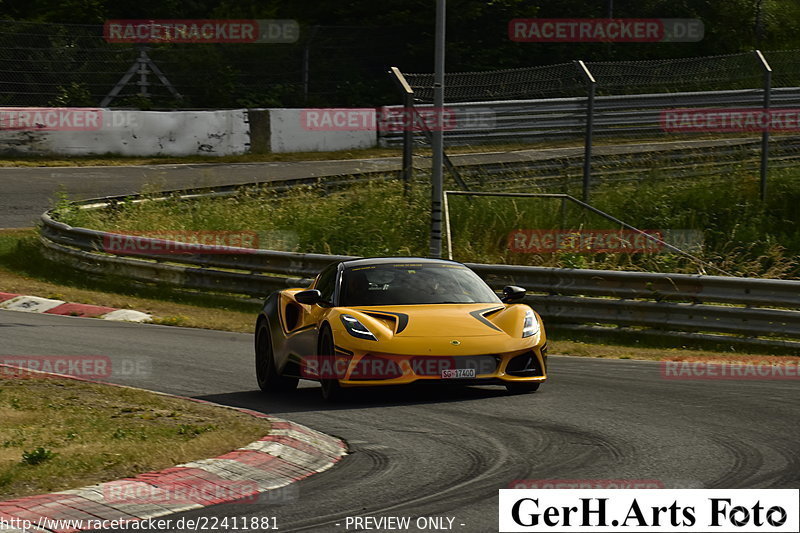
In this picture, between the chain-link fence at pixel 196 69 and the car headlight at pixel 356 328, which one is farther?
the chain-link fence at pixel 196 69

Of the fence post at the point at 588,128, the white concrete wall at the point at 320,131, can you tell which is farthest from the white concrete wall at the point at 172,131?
the fence post at the point at 588,128

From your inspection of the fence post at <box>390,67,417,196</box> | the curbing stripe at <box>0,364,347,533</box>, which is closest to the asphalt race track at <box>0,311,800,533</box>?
the curbing stripe at <box>0,364,347,533</box>

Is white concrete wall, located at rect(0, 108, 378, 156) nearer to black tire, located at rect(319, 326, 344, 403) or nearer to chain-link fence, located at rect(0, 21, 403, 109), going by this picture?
chain-link fence, located at rect(0, 21, 403, 109)

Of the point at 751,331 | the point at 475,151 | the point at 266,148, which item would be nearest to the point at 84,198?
the point at 266,148

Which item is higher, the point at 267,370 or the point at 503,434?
the point at 503,434

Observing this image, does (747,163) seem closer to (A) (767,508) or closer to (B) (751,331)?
(B) (751,331)

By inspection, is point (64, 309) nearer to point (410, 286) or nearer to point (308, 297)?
point (308, 297)

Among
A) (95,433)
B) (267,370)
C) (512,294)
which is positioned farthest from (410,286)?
(95,433)

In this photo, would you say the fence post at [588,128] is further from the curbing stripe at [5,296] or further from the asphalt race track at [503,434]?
the curbing stripe at [5,296]

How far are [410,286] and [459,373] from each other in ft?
4.40

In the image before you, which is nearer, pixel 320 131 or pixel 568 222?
pixel 568 222

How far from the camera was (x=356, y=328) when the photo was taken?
10.7 m

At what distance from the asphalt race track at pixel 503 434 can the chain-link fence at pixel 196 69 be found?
74.4 ft

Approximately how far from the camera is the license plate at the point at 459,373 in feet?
34.4
